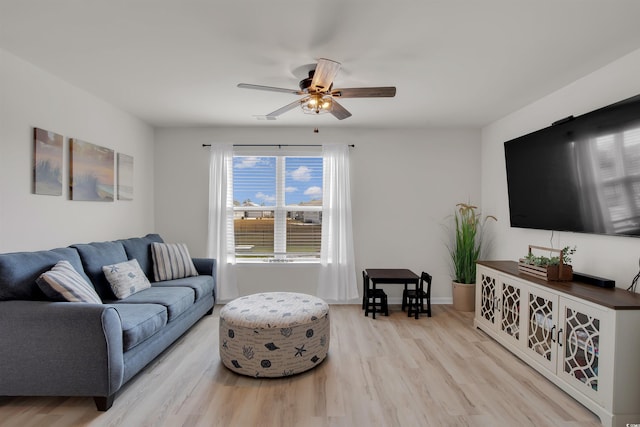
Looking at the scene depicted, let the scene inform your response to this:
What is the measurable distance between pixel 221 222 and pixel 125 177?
1.25 m

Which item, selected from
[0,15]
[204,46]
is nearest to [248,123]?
[204,46]

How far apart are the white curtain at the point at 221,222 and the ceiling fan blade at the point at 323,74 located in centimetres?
232

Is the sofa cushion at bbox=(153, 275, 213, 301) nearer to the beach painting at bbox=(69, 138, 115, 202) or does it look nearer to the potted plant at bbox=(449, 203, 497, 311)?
the beach painting at bbox=(69, 138, 115, 202)

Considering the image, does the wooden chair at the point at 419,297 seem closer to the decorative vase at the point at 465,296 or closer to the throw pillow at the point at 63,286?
the decorative vase at the point at 465,296

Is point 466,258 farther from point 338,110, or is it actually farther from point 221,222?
point 221,222

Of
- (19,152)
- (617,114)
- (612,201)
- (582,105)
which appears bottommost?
(612,201)

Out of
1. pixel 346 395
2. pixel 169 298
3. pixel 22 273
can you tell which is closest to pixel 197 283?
pixel 169 298

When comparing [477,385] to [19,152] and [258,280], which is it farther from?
[19,152]

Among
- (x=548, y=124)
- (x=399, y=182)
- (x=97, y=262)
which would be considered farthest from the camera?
(x=399, y=182)

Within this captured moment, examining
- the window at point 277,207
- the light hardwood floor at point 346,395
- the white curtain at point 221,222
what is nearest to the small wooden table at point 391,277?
the light hardwood floor at point 346,395

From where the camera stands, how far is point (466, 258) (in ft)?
13.5

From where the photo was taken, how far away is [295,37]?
211cm

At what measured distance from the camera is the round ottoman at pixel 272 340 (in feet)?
7.89

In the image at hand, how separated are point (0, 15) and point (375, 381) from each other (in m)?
3.45
